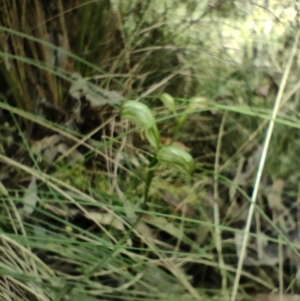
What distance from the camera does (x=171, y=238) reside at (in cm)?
64

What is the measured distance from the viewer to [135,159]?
69 cm

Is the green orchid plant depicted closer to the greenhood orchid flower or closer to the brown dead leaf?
the greenhood orchid flower

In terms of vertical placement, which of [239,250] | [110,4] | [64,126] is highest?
[110,4]

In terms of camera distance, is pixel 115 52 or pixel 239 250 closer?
pixel 239 250

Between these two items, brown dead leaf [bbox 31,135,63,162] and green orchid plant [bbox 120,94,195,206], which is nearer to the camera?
green orchid plant [bbox 120,94,195,206]

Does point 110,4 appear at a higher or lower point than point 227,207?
higher

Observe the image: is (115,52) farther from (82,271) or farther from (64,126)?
(82,271)

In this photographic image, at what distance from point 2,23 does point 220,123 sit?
28cm

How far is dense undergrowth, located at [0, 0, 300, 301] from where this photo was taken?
1.95 ft

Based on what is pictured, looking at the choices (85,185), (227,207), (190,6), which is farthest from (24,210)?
(190,6)

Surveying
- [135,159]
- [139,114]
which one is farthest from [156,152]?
[135,159]

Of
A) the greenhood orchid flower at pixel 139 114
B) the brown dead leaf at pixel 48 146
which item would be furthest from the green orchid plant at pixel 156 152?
the brown dead leaf at pixel 48 146

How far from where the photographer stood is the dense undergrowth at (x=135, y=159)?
0.59 m

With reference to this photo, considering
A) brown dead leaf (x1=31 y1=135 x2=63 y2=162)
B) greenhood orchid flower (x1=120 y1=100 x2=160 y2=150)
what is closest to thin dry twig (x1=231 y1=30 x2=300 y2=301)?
greenhood orchid flower (x1=120 y1=100 x2=160 y2=150)
